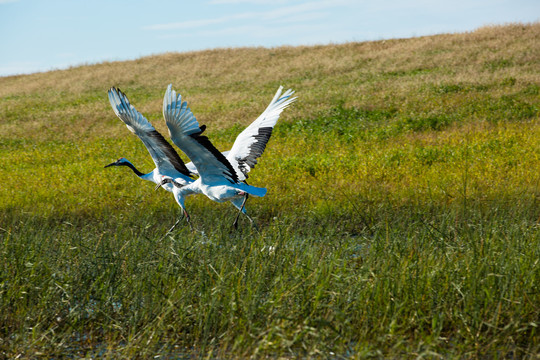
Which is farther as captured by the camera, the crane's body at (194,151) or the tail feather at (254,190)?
the tail feather at (254,190)

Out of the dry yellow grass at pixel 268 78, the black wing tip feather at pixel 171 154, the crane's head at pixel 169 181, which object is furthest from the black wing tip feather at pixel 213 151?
the dry yellow grass at pixel 268 78

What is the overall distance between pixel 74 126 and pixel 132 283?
17146mm

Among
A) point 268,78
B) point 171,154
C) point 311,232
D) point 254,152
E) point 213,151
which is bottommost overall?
point 311,232

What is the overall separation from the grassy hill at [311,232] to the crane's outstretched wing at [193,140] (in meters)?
0.70

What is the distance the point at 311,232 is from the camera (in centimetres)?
644

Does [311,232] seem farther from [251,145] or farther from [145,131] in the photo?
[145,131]

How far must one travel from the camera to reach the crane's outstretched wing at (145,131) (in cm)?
686

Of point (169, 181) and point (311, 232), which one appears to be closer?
point (311, 232)

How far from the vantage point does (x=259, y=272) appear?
16.7 ft

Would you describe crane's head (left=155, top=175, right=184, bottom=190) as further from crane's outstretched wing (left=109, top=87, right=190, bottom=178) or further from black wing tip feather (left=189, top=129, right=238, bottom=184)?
black wing tip feather (left=189, top=129, right=238, bottom=184)

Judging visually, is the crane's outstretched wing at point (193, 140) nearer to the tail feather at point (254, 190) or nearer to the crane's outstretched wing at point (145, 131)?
the tail feather at point (254, 190)

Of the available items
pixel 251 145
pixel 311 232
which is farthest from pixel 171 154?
pixel 311 232

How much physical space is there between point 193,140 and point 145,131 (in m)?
0.96

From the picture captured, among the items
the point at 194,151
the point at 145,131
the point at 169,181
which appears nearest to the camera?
the point at 194,151
